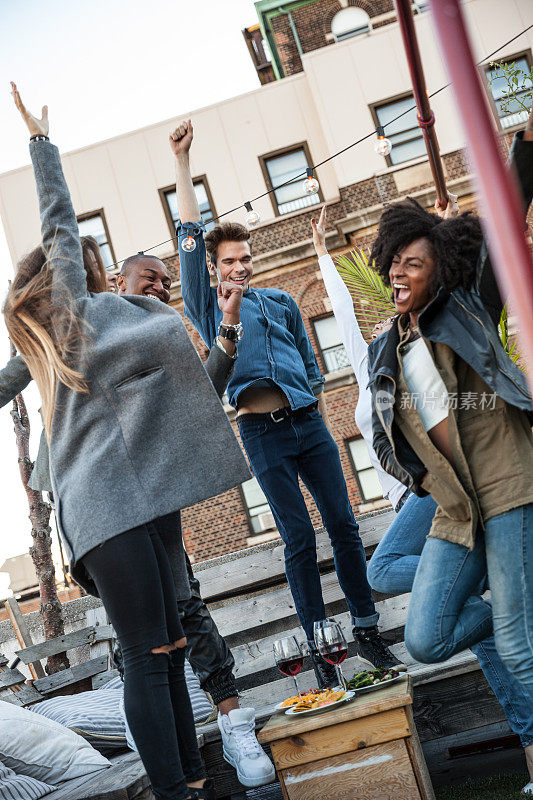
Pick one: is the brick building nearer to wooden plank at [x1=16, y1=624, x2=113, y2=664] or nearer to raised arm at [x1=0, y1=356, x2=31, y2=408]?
wooden plank at [x1=16, y1=624, x2=113, y2=664]

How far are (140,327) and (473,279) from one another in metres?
1.24

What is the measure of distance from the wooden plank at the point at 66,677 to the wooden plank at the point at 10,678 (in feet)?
0.38

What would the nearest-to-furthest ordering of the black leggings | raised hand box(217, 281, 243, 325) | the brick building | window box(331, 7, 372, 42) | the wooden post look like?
the black leggings < raised hand box(217, 281, 243, 325) < the wooden post < the brick building < window box(331, 7, 372, 42)

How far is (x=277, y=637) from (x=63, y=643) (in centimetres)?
209

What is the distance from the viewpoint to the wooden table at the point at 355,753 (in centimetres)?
281

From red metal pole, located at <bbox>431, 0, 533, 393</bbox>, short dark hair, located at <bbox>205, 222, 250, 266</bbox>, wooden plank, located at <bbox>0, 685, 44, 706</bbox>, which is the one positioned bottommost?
wooden plank, located at <bbox>0, 685, 44, 706</bbox>

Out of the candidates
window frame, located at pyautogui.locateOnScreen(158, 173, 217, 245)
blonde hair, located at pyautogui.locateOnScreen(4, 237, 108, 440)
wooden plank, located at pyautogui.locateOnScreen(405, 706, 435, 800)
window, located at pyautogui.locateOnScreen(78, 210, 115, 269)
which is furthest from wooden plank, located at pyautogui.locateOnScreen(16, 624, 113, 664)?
window, located at pyautogui.locateOnScreen(78, 210, 115, 269)

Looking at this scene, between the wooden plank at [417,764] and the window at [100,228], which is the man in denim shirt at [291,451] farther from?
the window at [100,228]

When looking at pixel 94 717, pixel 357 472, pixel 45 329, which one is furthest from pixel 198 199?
pixel 45 329

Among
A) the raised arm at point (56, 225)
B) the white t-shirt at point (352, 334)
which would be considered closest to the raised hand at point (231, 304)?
the raised arm at point (56, 225)

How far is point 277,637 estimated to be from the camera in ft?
14.6

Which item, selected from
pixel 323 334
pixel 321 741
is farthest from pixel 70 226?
pixel 323 334

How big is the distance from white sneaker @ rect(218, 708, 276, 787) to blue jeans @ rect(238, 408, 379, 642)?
1.95 feet

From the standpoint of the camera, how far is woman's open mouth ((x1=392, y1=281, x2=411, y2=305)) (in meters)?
2.94
